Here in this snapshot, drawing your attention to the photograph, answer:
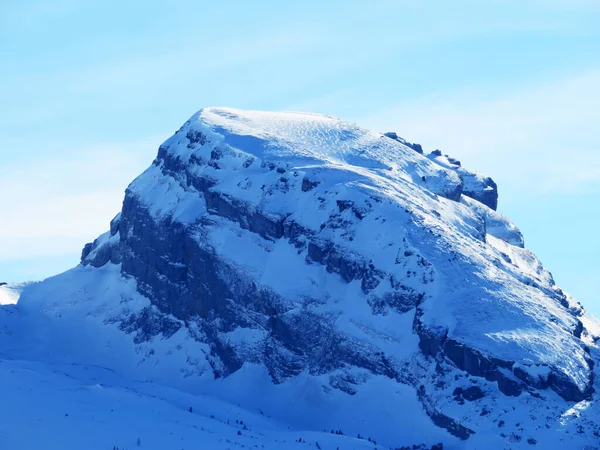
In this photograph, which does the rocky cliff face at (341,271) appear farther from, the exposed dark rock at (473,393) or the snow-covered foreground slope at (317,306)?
the exposed dark rock at (473,393)

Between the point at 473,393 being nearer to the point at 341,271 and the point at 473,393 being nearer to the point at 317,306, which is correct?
the point at 317,306

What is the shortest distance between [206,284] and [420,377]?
3739 cm

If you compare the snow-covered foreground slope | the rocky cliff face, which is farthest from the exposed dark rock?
the rocky cliff face

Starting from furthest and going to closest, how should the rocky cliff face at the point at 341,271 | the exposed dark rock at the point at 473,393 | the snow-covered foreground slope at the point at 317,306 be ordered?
1. the rocky cliff face at the point at 341,271
2. the exposed dark rock at the point at 473,393
3. the snow-covered foreground slope at the point at 317,306

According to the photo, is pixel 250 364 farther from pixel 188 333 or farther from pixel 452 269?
pixel 452 269

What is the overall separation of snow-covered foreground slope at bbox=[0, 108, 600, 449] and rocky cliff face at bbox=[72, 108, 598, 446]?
0.28 metres

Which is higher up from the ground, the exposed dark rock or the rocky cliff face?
the rocky cliff face

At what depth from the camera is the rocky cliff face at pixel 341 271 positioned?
140m

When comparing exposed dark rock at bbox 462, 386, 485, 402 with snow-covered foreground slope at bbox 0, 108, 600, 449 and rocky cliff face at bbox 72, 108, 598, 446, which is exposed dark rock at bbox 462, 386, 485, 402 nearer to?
snow-covered foreground slope at bbox 0, 108, 600, 449

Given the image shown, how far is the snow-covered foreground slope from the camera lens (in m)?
135

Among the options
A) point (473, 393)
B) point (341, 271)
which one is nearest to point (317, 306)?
point (341, 271)

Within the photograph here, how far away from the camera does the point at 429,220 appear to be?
15950cm

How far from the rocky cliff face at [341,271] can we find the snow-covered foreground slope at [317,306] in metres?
0.28

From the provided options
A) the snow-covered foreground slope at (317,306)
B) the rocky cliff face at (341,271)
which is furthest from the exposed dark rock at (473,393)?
the rocky cliff face at (341,271)
